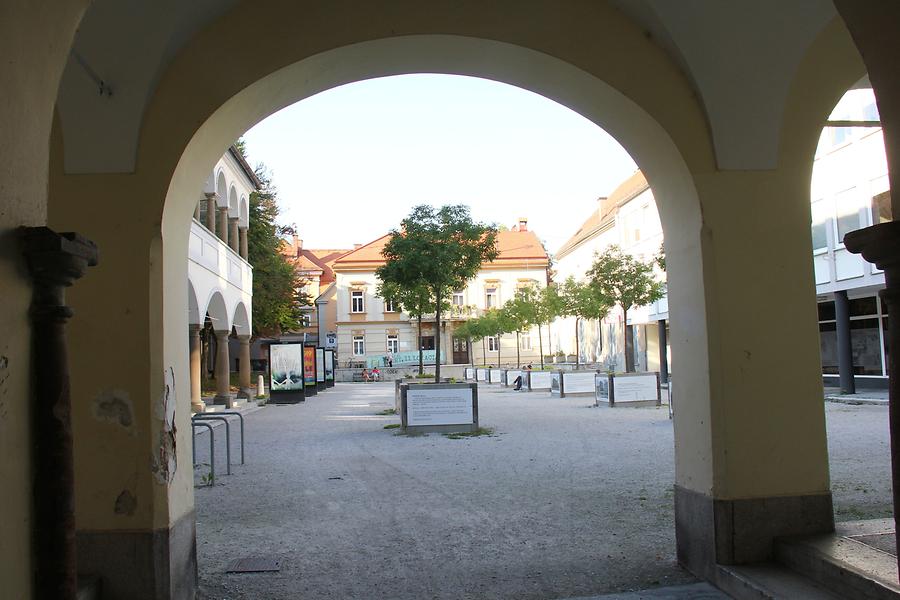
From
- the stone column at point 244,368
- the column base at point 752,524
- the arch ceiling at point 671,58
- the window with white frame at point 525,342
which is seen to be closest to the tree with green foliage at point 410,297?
the stone column at point 244,368

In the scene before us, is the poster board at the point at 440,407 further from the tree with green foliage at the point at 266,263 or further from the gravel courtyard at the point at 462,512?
the tree with green foliage at the point at 266,263

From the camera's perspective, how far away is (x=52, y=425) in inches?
110

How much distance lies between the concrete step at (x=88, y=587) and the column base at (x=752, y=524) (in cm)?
373

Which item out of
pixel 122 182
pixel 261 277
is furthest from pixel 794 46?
pixel 261 277

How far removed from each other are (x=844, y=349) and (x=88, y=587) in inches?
944

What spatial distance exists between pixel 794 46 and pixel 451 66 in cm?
231

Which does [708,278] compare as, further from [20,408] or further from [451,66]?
[20,408]

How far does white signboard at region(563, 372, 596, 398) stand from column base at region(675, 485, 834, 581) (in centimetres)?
2305

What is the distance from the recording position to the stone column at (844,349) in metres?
23.5


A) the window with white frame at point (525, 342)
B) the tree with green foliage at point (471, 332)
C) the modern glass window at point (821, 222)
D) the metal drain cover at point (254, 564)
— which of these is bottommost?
the metal drain cover at point (254, 564)

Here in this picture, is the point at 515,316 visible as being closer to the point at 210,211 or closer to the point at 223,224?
the point at 223,224

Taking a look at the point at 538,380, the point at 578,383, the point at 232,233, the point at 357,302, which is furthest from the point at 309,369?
the point at 357,302

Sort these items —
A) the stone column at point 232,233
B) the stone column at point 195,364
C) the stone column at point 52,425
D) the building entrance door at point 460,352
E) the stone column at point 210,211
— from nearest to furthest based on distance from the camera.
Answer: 1. the stone column at point 52,425
2. the stone column at point 195,364
3. the stone column at point 210,211
4. the stone column at point 232,233
5. the building entrance door at point 460,352

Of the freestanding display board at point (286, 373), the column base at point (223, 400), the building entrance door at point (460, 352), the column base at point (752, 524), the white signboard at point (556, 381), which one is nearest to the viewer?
the column base at point (752, 524)
